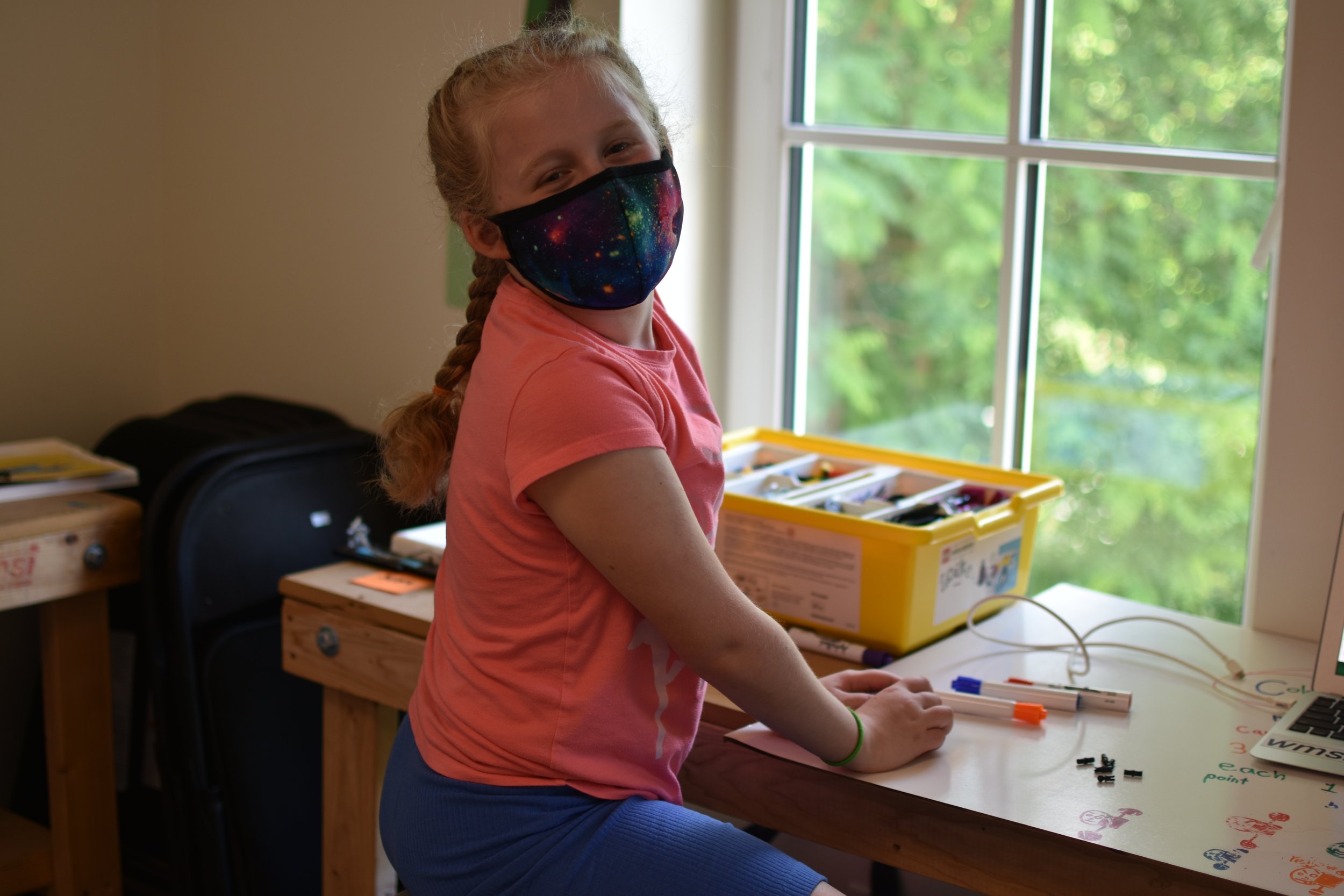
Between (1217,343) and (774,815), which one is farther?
(1217,343)

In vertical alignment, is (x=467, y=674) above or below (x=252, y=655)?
above

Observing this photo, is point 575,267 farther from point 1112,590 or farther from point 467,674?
point 1112,590

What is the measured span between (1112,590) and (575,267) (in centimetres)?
110

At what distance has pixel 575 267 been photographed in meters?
0.97

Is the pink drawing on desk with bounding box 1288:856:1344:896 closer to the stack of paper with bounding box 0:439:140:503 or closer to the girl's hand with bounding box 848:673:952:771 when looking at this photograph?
the girl's hand with bounding box 848:673:952:771

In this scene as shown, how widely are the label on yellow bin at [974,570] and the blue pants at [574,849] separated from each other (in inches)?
17.6

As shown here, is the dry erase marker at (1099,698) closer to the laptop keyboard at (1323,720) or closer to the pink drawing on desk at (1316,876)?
the laptop keyboard at (1323,720)

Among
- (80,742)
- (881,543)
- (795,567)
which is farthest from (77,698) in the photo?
(881,543)

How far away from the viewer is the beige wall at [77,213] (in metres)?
2.10

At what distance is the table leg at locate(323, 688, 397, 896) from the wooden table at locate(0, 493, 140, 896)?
0.44 meters

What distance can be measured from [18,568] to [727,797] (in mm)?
1068

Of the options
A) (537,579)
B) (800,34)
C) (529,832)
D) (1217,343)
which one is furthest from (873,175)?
(529,832)

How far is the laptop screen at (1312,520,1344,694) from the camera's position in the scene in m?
1.10

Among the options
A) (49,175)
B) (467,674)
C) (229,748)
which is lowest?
(229,748)
